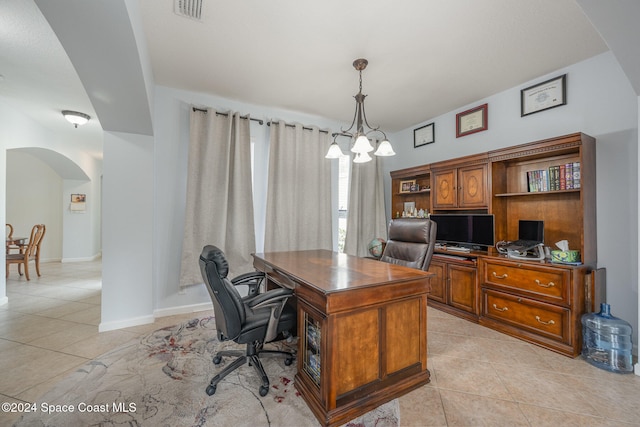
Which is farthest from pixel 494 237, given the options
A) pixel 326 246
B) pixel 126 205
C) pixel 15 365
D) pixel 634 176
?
pixel 15 365

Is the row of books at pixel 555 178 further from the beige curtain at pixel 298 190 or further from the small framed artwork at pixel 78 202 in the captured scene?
the small framed artwork at pixel 78 202

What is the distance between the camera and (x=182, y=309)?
318cm

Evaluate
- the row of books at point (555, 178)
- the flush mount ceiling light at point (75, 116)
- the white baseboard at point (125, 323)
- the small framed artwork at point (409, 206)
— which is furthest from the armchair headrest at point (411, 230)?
the flush mount ceiling light at point (75, 116)

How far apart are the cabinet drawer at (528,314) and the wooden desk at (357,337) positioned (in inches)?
55.3

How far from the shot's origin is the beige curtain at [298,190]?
3605mm

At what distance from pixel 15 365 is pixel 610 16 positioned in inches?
179

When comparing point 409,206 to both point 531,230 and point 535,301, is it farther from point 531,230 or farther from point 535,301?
point 535,301

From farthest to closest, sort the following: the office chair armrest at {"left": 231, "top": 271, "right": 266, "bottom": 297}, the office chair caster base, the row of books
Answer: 1. the row of books
2. the office chair armrest at {"left": 231, "top": 271, "right": 266, "bottom": 297}
3. the office chair caster base

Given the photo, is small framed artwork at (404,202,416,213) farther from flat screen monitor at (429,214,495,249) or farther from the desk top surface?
the desk top surface

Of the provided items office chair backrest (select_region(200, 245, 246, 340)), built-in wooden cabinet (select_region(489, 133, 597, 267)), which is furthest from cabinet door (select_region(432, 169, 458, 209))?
office chair backrest (select_region(200, 245, 246, 340))

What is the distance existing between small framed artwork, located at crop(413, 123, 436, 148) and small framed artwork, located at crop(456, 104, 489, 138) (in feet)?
1.33

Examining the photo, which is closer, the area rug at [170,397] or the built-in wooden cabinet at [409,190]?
the area rug at [170,397]

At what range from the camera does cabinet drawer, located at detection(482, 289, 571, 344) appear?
230cm

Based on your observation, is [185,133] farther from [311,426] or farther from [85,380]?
[311,426]
